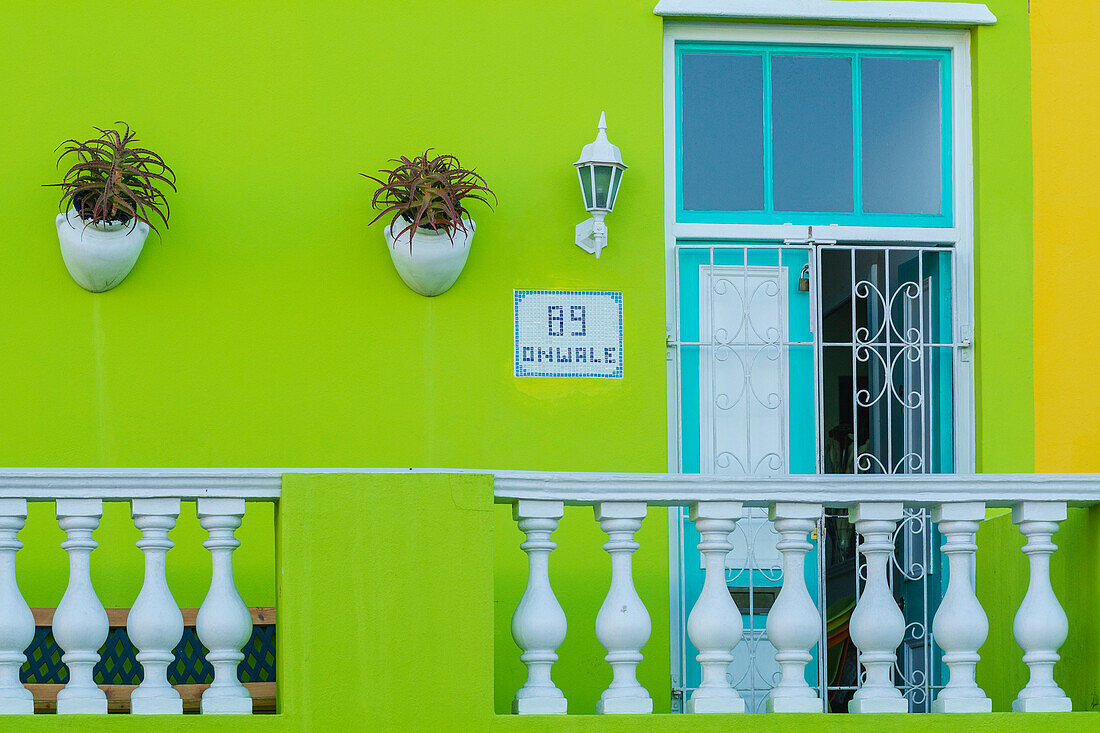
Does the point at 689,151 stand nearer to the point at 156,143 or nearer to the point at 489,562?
the point at 156,143

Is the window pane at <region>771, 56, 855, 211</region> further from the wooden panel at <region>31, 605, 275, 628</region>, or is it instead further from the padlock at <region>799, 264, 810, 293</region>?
the wooden panel at <region>31, 605, 275, 628</region>

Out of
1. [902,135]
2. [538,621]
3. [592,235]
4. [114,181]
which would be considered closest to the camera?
[538,621]

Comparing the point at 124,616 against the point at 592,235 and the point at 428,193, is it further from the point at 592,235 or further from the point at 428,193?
the point at 592,235

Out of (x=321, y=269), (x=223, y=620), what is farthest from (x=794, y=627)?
(x=321, y=269)

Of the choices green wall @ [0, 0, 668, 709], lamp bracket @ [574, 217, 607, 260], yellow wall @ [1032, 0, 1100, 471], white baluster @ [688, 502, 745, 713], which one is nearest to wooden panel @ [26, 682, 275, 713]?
green wall @ [0, 0, 668, 709]

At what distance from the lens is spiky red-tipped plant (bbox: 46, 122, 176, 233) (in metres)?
5.26

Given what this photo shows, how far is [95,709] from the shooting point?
3.80m

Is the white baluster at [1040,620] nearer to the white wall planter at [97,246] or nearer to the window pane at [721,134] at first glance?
the window pane at [721,134]

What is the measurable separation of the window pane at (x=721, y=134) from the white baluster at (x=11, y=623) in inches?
120

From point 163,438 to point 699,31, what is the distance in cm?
271

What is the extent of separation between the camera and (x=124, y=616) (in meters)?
5.08

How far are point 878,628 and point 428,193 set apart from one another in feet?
7.74

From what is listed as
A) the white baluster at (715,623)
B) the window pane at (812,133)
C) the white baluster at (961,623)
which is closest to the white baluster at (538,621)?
the white baluster at (715,623)

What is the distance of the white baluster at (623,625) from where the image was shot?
396 centimetres
